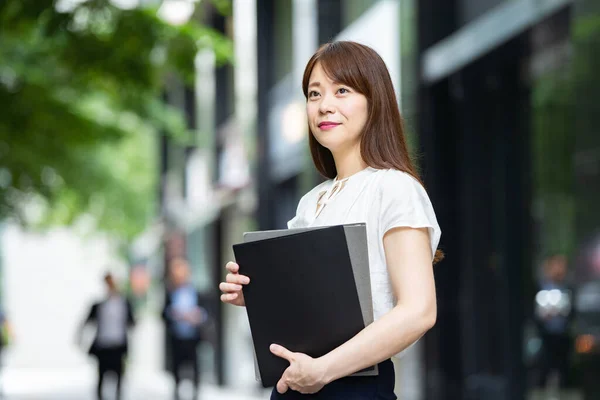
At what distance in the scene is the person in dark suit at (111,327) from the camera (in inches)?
533

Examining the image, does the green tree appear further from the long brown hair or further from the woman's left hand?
the woman's left hand

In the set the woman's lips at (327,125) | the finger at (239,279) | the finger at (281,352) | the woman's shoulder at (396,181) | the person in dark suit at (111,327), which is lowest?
the person in dark suit at (111,327)

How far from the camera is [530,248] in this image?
40.5 ft

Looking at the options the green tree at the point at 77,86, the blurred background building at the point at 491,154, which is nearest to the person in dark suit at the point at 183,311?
the green tree at the point at 77,86

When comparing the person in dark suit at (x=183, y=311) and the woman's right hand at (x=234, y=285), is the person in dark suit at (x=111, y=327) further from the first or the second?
the woman's right hand at (x=234, y=285)

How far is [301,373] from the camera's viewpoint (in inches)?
97.6

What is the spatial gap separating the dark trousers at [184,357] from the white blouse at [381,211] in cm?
1171

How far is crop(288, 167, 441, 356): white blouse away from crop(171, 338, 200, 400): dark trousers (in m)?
11.7

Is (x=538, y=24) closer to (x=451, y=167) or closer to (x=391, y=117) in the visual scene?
(x=451, y=167)

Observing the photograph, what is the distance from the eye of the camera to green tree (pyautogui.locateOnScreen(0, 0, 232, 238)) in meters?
10.5

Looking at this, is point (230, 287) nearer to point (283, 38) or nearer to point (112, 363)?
point (112, 363)

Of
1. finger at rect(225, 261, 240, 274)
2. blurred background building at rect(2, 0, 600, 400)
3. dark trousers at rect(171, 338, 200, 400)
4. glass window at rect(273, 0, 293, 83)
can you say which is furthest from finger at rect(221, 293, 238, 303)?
glass window at rect(273, 0, 293, 83)

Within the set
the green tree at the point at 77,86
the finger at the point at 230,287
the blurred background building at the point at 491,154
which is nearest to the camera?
the finger at the point at 230,287

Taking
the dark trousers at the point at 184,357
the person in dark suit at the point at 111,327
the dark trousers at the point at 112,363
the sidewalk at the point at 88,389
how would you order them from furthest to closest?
the sidewalk at the point at 88,389, the dark trousers at the point at 184,357, the dark trousers at the point at 112,363, the person in dark suit at the point at 111,327
